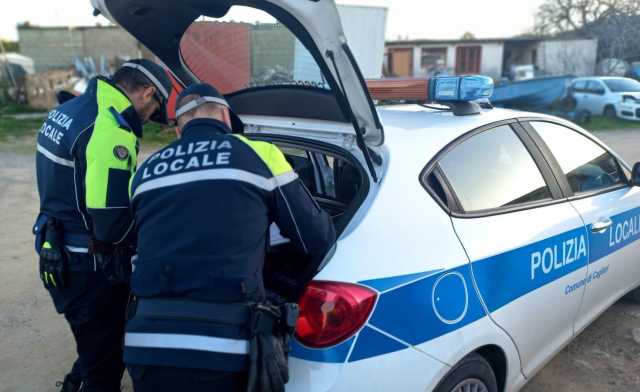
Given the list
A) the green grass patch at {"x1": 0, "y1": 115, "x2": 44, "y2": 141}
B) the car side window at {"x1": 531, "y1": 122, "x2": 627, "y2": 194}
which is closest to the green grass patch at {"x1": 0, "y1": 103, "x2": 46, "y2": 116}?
the green grass patch at {"x1": 0, "y1": 115, "x2": 44, "y2": 141}

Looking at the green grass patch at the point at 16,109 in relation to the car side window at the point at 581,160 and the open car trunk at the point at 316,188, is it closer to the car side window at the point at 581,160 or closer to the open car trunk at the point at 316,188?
the open car trunk at the point at 316,188

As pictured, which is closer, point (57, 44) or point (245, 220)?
point (245, 220)

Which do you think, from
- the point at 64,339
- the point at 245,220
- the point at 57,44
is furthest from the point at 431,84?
the point at 57,44

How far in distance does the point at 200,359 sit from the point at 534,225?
161 centimetres

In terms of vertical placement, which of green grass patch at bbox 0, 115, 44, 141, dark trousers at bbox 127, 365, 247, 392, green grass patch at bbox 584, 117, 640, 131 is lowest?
green grass patch at bbox 584, 117, 640, 131

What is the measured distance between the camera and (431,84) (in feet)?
8.74

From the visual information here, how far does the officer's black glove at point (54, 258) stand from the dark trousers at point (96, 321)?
0.04 m

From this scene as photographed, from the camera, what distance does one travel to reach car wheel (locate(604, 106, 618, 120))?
15.0 m

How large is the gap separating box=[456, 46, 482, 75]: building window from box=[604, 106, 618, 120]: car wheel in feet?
55.1

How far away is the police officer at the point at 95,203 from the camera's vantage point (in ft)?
7.04

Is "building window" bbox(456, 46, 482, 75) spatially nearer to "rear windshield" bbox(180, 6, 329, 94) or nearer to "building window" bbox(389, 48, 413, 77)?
"building window" bbox(389, 48, 413, 77)

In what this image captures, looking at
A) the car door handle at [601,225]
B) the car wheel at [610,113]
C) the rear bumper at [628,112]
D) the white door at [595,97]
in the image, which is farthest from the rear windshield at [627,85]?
the car door handle at [601,225]

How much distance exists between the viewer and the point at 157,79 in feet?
8.35

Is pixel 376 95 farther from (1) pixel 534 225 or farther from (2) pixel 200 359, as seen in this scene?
(2) pixel 200 359
